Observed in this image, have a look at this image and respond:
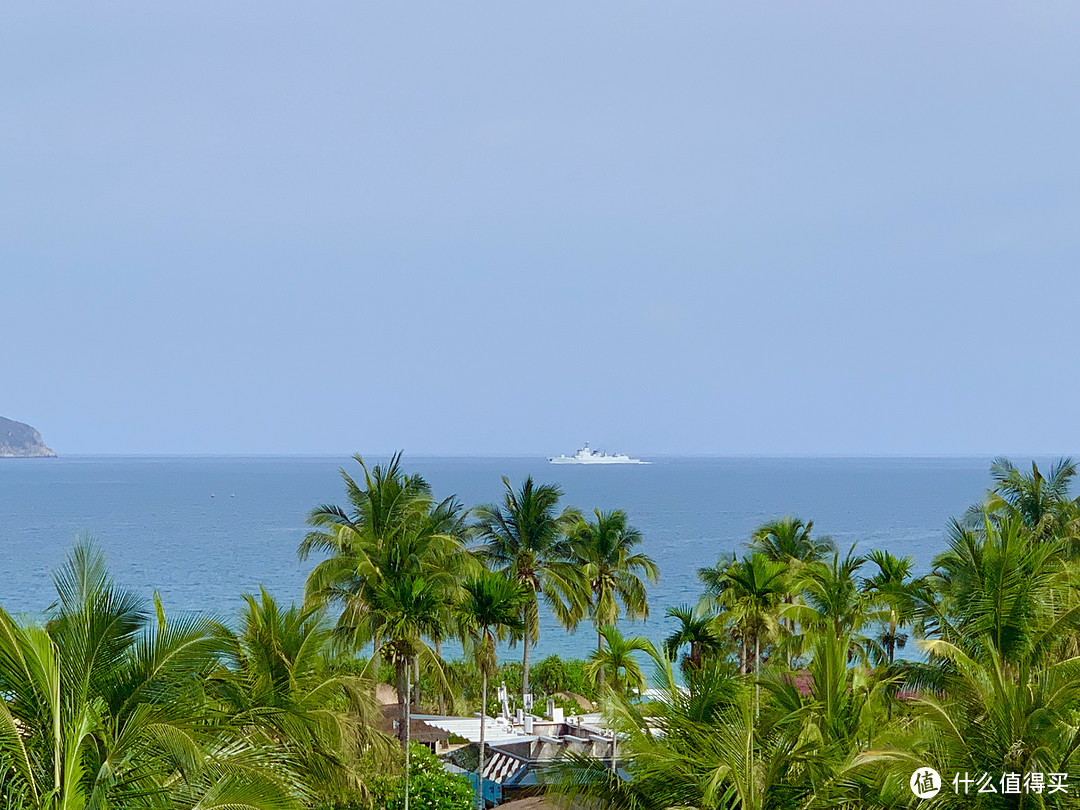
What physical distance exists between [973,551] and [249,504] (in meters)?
166

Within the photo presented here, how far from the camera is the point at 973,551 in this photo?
17.5 m

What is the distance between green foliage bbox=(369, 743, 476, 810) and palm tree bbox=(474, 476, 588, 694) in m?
13.1

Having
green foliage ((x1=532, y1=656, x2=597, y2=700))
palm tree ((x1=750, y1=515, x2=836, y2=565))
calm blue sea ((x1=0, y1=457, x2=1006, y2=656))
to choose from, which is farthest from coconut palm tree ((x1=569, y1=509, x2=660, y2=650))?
calm blue sea ((x1=0, y1=457, x2=1006, y2=656))

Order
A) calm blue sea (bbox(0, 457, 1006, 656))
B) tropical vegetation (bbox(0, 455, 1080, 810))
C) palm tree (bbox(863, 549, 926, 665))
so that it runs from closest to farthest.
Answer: tropical vegetation (bbox(0, 455, 1080, 810))
palm tree (bbox(863, 549, 926, 665))
calm blue sea (bbox(0, 457, 1006, 656))

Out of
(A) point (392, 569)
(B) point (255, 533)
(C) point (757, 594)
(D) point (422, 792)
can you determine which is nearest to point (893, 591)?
(C) point (757, 594)

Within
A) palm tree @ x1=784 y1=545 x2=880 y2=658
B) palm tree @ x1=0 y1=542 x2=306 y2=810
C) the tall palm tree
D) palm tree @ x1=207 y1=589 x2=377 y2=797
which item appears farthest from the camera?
palm tree @ x1=784 y1=545 x2=880 y2=658

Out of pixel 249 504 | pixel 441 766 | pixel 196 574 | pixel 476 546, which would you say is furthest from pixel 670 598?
pixel 249 504

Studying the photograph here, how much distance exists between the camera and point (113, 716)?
34.3 feet

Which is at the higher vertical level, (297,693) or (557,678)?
(297,693)

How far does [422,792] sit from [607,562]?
17319 millimetres

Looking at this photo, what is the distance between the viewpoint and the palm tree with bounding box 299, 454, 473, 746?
23094 mm

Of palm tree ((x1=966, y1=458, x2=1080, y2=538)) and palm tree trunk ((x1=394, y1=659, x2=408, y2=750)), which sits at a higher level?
palm tree ((x1=966, y1=458, x2=1080, y2=538))

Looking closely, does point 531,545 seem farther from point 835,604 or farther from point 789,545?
point 835,604

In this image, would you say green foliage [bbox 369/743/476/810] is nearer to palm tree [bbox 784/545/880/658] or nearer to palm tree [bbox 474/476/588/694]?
palm tree [bbox 784/545/880/658]
